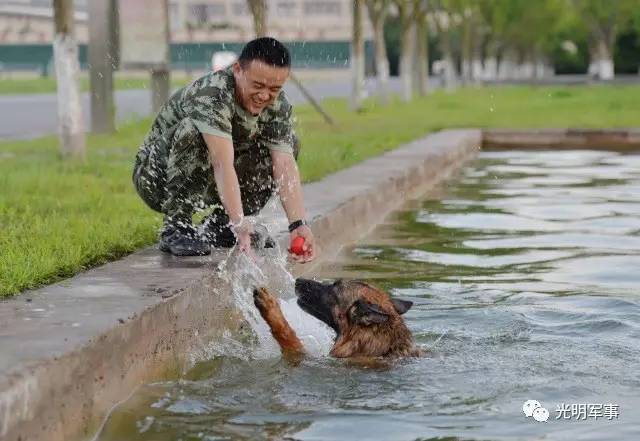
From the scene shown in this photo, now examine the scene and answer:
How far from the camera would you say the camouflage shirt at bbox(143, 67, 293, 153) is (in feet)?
23.9

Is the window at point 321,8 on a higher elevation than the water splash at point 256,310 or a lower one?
higher

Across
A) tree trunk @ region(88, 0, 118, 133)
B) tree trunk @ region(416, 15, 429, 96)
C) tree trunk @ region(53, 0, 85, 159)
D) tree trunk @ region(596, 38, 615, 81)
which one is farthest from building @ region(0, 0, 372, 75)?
tree trunk @ region(53, 0, 85, 159)

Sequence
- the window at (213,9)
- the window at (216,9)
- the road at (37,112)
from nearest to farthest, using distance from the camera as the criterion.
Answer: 1. the road at (37,112)
2. the window at (213,9)
3. the window at (216,9)

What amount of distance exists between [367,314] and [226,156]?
1.13m

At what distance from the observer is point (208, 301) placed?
7.02 m

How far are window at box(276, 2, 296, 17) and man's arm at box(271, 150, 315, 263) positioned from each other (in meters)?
89.7

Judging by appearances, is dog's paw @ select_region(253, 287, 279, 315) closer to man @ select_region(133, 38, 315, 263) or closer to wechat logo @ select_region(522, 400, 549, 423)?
man @ select_region(133, 38, 315, 263)

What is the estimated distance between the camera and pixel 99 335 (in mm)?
5352

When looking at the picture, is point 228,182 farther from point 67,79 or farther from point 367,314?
point 67,79

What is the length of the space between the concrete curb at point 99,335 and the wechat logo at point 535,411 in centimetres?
157

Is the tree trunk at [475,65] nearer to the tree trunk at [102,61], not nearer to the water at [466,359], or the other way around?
the tree trunk at [102,61]

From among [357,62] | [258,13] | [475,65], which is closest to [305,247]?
[258,13]

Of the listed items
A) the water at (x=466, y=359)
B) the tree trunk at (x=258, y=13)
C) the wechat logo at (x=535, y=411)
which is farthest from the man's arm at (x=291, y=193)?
the tree trunk at (x=258, y=13)

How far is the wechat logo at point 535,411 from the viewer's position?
5507mm
